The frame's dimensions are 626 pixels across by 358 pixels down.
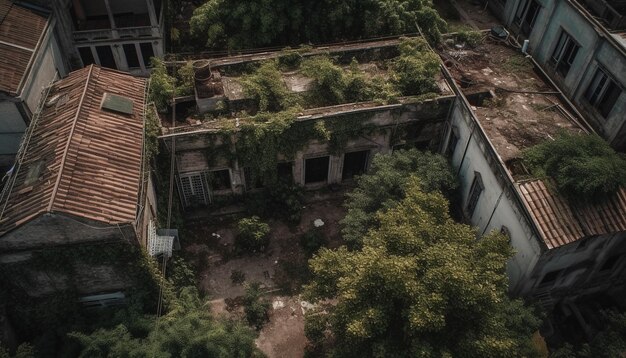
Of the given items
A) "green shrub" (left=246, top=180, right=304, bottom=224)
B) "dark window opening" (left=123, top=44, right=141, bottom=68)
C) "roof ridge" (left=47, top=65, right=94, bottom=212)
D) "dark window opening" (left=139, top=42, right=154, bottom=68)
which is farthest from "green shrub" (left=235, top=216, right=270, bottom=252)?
"dark window opening" (left=123, top=44, right=141, bottom=68)

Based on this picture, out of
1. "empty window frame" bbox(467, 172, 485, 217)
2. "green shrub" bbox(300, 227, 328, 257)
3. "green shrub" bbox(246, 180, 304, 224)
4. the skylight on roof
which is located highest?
the skylight on roof

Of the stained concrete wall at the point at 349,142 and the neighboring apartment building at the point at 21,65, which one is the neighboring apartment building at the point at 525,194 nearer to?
the stained concrete wall at the point at 349,142

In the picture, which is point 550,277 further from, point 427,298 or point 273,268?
point 273,268

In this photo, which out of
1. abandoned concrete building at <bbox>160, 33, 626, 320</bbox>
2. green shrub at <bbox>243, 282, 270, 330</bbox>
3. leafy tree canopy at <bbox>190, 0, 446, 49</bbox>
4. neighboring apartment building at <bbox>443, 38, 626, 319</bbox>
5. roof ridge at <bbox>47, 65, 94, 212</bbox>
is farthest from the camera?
leafy tree canopy at <bbox>190, 0, 446, 49</bbox>

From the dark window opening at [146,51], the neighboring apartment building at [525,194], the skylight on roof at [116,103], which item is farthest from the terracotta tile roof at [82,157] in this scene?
the neighboring apartment building at [525,194]

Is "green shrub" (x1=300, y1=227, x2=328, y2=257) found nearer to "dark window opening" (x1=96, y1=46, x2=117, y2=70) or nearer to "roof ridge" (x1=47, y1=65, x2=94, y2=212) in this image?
"roof ridge" (x1=47, y1=65, x2=94, y2=212)

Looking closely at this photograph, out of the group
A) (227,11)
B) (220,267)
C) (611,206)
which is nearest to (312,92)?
(227,11)
